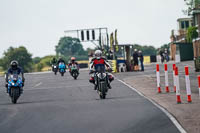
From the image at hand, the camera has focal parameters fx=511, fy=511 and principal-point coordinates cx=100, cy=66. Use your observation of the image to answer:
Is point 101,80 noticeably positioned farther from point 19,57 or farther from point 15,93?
point 19,57

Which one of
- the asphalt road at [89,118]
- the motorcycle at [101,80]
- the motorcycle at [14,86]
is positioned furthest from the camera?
the motorcycle at [14,86]

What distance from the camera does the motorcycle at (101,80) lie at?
17016mm

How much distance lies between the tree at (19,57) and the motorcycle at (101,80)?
143 m

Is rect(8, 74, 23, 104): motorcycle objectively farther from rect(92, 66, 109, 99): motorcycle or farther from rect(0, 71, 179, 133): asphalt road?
rect(92, 66, 109, 99): motorcycle

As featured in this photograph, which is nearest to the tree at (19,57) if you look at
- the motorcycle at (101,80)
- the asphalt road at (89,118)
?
the motorcycle at (101,80)

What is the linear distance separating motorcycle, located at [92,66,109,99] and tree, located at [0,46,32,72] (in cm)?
14320

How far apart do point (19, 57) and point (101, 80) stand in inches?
5792

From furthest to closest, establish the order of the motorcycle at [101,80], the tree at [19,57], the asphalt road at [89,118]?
the tree at [19,57] < the motorcycle at [101,80] < the asphalt road at [89,118]

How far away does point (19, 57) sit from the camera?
16188 cm

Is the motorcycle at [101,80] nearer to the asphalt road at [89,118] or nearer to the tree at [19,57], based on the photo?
the asphalt road at [89,118]

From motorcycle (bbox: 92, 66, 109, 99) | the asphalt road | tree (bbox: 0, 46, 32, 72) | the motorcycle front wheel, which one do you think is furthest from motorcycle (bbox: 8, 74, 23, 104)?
tree (bbox: 0, 46, 32, 72)

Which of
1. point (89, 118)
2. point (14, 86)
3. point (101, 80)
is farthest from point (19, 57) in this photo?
point (89, 118)

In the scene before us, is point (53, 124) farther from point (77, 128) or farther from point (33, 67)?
point (33, 67)

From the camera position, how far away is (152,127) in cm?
1009
